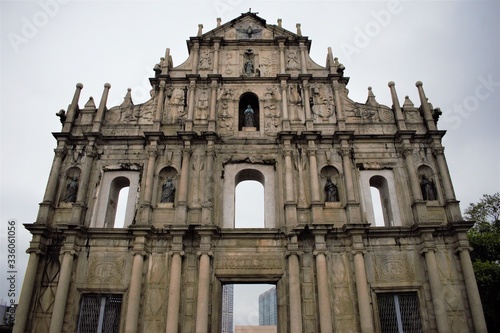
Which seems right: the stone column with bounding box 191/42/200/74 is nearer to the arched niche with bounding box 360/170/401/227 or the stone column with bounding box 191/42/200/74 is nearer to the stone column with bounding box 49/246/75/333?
A: the arched niche with bounding box 360/170/401/227

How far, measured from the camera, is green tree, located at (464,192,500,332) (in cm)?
1856

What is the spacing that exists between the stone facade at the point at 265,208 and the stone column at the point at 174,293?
0.14 feet

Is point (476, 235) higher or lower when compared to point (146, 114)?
lower

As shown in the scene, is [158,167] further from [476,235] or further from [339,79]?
[476,235]

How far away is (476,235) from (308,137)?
12899 millimetres

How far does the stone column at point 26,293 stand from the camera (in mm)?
11633

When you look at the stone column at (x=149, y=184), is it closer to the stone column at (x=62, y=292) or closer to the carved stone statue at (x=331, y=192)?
the stone column at (x=62, y=292)

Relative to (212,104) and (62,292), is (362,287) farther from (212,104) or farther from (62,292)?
(62,292)

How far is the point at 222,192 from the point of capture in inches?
Result: 553

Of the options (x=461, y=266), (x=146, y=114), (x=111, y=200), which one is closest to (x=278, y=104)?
(x=146, y=114)

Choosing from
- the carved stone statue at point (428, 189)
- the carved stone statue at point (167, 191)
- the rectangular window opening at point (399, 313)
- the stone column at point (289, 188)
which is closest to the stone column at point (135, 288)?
the carved stone statue at point (167, 191)

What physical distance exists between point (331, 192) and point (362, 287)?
3437 millimetres

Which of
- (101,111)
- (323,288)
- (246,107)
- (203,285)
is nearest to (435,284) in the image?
(323,288)

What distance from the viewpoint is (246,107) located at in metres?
16.8
